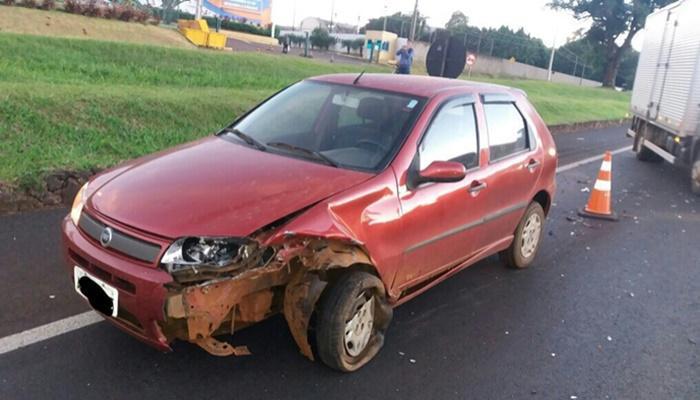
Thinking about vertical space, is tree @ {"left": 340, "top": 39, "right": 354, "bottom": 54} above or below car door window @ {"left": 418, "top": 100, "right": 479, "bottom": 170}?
above

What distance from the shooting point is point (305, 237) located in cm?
318

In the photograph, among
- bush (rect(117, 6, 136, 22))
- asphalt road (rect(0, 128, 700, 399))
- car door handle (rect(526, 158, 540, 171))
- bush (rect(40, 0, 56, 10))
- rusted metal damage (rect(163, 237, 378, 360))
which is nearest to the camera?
rusted metal damage (rect(163, 237, 378, 360))

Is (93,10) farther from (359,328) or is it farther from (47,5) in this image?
(359,328)

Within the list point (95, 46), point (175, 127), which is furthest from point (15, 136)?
point (95, 46)

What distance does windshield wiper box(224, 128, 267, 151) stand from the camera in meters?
4.07

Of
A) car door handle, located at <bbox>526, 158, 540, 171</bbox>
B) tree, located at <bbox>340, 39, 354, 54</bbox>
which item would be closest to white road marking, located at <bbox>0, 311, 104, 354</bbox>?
car door handle, located at <bbox>526, 158, 540, 171</bbox>

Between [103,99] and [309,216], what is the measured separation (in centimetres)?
630

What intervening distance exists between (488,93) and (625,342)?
217cm

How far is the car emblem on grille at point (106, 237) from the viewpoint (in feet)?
10.1

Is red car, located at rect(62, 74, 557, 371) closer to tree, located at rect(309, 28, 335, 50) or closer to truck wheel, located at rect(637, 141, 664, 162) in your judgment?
truck wheel, located at rect(637, 141, 664, 162)

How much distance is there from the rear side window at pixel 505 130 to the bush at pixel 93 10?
2125 centimetres

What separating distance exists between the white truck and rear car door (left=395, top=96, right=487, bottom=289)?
7583 millimetres

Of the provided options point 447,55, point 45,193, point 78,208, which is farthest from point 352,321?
point 447,55

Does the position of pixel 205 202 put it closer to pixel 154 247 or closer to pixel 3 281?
pixel 154 247
